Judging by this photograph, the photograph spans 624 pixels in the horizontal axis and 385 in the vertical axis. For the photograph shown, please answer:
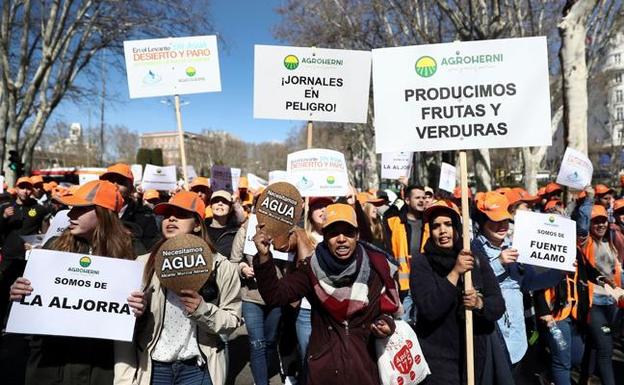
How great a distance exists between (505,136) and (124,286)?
2531 millimetres

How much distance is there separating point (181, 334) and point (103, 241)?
2.28ft

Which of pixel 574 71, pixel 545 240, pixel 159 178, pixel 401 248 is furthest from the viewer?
pixel 159 178

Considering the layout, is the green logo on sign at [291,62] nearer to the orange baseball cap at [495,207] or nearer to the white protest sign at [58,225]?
the orange baseball cap at [495,207]

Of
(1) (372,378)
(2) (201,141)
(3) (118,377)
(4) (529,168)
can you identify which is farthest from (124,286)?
(2) (201,141)

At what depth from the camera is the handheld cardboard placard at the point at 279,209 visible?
2658 mm

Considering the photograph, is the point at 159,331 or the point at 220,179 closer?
the point at 159,331

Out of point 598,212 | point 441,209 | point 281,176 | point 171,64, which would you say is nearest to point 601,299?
point 598,212

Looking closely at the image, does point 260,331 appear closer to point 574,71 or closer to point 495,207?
point 495,207

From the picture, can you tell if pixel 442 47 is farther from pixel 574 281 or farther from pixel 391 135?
pixel 574 281

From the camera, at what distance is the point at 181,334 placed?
2.61m

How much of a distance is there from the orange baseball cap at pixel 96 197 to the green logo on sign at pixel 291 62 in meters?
2.65

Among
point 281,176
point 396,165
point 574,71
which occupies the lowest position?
point 281,176

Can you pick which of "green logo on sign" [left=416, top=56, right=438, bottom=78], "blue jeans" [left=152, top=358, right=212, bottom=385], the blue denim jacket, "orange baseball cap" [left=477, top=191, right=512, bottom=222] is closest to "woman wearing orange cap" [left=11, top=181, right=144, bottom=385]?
"blue jeans" [left=152, top=358, right=212, bottom=385]

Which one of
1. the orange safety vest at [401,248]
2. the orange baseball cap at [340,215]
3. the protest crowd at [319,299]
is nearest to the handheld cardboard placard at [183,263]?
the protest crowd at [319,299]
